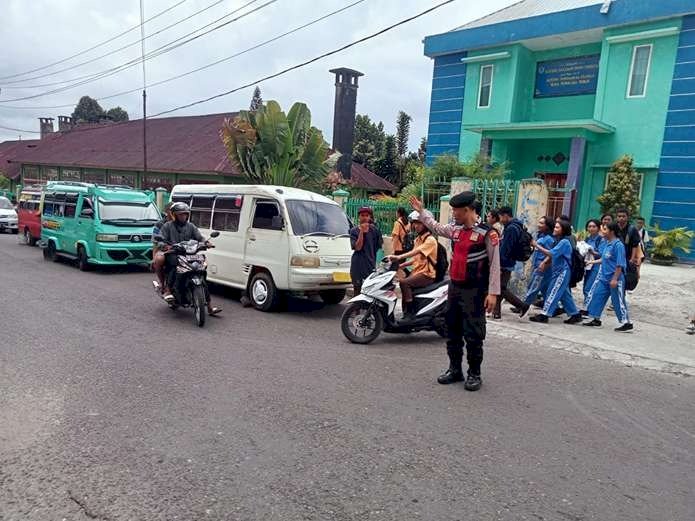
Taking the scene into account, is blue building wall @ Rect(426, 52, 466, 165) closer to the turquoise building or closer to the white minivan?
the turquoise building

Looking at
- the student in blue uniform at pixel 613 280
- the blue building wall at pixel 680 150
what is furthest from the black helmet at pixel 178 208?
the blue building wall at pixel 680 150

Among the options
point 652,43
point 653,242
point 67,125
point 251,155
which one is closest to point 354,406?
point 251,155

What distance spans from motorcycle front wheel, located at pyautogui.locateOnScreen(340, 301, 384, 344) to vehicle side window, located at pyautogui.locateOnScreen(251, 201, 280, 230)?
2.24 meters

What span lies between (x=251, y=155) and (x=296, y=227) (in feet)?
24.7

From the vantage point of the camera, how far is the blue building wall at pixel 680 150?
1469cm

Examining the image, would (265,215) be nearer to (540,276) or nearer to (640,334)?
(540,276)

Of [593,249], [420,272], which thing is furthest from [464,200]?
[593,249]

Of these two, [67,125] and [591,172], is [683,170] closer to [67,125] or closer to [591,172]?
[591,172]

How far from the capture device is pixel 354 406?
429cm

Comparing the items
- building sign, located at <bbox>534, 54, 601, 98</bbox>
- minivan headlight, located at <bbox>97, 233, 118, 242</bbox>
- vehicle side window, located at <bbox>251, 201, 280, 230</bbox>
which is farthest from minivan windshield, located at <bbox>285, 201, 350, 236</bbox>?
building sign, located at <bbox>534, 54, 601, 98</bbox>

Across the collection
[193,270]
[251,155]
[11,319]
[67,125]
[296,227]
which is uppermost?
[67,125]

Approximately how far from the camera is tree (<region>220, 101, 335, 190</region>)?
1448cm

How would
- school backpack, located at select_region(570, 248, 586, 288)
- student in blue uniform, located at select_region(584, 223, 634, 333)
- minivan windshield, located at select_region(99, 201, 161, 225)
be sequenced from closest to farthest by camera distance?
1. student in blue uniform, located at select_region(584, 223, 634, 333)
2. school backpack, located at select_region(570, 248, 586, 288)
3. minivan windshield, located at select_region(99, 201, 161, 225)

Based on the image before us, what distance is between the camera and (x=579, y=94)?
1722 centimetres
